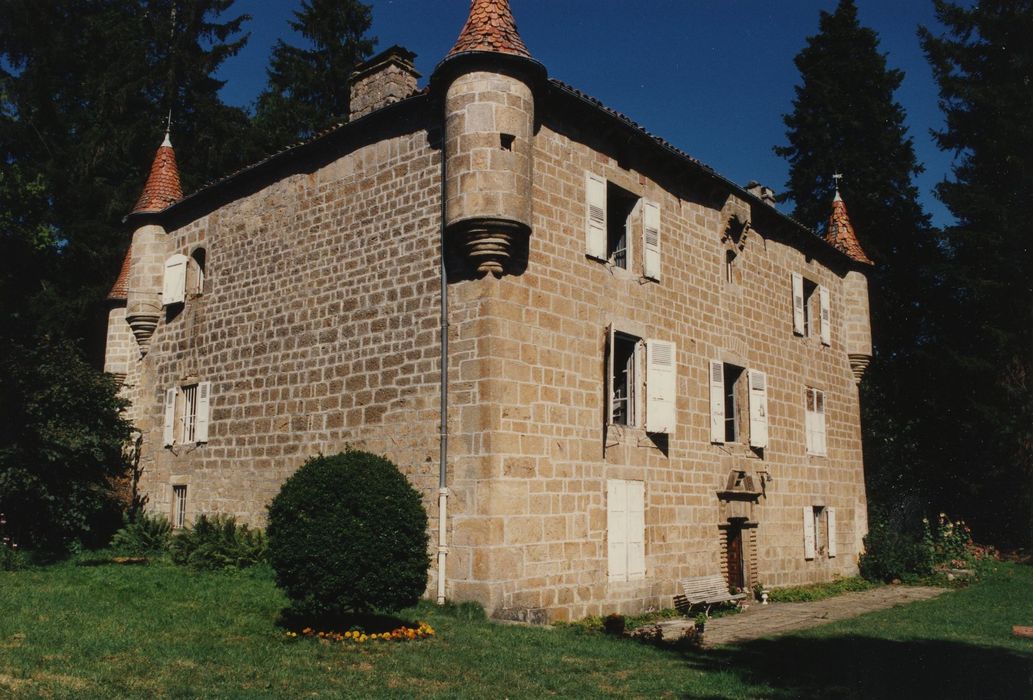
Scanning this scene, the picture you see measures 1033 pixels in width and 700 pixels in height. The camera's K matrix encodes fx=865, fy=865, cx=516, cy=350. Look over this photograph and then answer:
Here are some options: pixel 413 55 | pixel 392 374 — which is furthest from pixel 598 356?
pixel 413 55

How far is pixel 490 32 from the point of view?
1220 centimetres

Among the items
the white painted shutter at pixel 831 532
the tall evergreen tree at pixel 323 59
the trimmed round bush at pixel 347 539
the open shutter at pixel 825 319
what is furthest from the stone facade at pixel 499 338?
the tall evergreen tree at pixel 323 59

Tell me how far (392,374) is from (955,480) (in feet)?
68.9

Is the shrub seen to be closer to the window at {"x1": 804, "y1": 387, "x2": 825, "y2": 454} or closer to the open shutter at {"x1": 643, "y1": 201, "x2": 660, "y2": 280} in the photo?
the open shutter at {"x1": 643, "y1": 201, "x2": 660, "y2": 280}

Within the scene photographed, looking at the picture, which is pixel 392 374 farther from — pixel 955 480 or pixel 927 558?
pixel 955 480

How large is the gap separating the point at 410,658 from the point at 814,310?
49.1 feet

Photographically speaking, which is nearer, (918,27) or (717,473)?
(717,473)

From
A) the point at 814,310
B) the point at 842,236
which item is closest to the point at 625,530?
the point at 814,310

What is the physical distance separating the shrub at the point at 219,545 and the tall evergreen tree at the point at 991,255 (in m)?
19.6

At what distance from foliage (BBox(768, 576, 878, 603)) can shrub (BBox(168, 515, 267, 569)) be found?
31.4 feet

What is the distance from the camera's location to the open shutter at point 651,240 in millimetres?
14438

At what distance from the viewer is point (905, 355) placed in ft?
93.5

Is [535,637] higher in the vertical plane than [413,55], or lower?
lower

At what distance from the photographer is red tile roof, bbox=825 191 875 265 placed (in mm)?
21969
